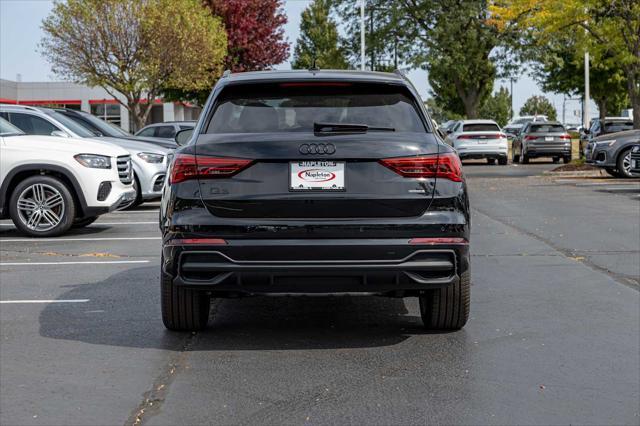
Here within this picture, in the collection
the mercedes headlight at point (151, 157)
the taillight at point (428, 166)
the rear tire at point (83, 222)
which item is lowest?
the rear tire at point (83, 222)

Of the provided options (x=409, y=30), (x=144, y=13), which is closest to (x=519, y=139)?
(x=409, y=30)

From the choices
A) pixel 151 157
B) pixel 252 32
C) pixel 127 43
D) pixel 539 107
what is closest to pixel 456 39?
pixel 252 32

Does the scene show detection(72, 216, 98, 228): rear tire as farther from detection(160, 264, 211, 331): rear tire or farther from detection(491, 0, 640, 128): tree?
detection(491, 0, 640, 128): tree

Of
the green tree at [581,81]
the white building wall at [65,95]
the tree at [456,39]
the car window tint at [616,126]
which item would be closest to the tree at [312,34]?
the white building wall at [65,95]

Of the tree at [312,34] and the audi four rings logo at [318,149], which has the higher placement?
the tree at [312,34]

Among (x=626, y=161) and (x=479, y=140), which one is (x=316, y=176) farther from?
(x=479, y=140)

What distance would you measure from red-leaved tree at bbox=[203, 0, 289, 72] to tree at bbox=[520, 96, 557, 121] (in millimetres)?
89183

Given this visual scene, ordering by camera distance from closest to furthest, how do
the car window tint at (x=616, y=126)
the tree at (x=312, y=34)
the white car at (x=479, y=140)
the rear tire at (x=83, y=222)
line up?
the rear tire at (x=83, y=222)
the white car at (x=479, y=140)
the car window tint at (x=616, y=126)
the tree at (x=312, y=34)

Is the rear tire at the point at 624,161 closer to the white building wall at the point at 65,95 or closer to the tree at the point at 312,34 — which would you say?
the white building wall at the point at 65,95

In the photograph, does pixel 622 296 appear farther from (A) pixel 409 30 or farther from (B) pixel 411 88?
(A) pixel 409 30

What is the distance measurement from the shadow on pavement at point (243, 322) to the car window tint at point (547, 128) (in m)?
28.2

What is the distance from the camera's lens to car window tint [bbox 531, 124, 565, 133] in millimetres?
35188

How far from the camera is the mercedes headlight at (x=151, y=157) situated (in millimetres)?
16656

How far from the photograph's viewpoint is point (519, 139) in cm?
3784
